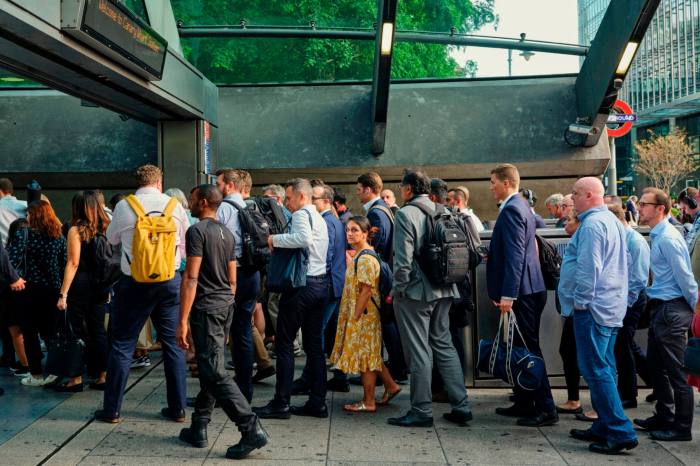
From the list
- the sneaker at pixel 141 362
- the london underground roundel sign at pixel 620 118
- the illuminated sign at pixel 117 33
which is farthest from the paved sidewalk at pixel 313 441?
the london underground roundel sign at pixel 620 118

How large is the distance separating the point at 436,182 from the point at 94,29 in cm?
350

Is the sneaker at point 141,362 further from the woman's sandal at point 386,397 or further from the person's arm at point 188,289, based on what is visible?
the person's arm at point 188,289

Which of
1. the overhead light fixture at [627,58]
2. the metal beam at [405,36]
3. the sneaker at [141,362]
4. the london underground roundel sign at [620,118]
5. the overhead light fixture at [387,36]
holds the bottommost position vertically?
the sneaker at [141,362]

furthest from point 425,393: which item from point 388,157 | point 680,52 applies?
point 680,52

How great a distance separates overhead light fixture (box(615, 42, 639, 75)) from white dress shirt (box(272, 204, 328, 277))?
653 cm

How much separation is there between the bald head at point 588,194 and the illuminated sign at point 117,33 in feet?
14.9

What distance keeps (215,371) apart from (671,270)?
336cm

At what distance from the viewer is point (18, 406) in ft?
22.4

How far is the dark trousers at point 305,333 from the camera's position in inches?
250

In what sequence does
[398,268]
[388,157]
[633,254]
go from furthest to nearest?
[388,157] → [633,254] → [398,268]

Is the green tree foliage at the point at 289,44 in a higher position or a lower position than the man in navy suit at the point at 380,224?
higher

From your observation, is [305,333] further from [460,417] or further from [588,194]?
[588,194]

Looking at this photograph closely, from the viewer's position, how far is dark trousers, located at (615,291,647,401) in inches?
260

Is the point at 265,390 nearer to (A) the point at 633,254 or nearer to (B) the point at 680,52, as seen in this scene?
(A) the point at 633,254
